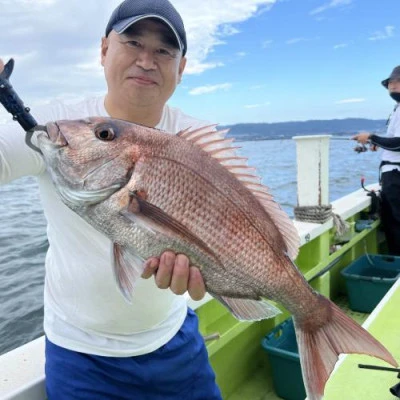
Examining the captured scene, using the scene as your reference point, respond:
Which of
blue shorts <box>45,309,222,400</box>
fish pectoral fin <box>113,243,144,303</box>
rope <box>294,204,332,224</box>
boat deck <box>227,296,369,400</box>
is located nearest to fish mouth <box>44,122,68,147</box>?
fish pectoral fin <box>113,243,144,303</box>

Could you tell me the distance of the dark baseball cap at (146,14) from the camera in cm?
178

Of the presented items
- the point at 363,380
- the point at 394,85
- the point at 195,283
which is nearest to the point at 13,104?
the point at 195,283

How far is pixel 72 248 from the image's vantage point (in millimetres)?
1778

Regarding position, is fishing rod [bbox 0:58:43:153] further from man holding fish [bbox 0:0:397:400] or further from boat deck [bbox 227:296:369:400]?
boat deck [bbox 227:296:369:400]

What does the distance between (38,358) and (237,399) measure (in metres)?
1.86

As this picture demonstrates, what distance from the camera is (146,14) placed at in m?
1.77

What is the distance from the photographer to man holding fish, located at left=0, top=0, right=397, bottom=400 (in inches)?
58.2

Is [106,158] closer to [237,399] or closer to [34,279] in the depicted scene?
[237,399]

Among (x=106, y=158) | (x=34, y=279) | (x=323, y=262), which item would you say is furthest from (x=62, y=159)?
(x=34, y=279)

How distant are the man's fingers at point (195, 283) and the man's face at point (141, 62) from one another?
0.77 metres

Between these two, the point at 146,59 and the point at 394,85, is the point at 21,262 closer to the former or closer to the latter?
the point at 394,85

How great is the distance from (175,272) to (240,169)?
461 millimetres

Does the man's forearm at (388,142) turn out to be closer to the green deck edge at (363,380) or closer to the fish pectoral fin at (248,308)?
the green deck edge at (363,380)

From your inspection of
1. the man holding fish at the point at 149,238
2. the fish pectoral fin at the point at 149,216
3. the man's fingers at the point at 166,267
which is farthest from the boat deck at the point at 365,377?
the fish pectoral fin at the point at 149,216
